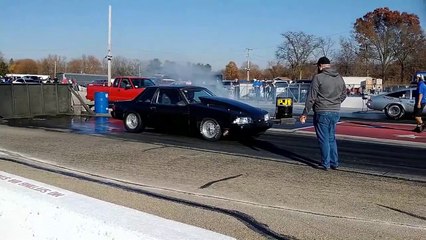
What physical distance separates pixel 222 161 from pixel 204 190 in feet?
7.02

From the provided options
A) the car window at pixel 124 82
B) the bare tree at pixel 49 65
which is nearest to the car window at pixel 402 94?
the car window at pixel 124 82

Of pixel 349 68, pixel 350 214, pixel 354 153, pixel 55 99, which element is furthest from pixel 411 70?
pixel 350 214

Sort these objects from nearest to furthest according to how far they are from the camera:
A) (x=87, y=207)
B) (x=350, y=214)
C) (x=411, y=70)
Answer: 1. (x=87, y=207)
2. (x=350, y=214)
3. (x=411, y=70)

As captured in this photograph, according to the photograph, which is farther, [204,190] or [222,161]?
[222,161]

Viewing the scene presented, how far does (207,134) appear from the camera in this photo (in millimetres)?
11789

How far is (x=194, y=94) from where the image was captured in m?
12.5

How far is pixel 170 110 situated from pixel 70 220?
29.7ft

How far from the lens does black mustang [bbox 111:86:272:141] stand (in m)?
11.4

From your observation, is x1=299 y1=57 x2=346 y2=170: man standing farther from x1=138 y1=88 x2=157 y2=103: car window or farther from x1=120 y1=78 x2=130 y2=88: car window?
x1=120 y1=78 x2=130 y2=88: car window

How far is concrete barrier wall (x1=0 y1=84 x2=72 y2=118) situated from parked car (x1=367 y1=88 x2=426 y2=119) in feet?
45.1

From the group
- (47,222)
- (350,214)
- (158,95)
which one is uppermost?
(158,95)

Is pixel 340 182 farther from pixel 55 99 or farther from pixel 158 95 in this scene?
pixel 55 99

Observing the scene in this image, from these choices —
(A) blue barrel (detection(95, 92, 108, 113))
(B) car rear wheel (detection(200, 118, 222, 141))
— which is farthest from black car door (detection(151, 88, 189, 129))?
(A) blue barrel (detection(95, 92, 108, 113))

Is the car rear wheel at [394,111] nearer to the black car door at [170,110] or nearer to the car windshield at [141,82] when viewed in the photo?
the car windshield at [141,82]
